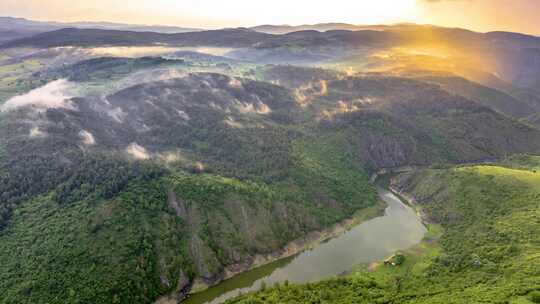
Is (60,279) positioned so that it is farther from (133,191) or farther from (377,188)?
(377,188)

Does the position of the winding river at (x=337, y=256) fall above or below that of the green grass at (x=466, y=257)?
below

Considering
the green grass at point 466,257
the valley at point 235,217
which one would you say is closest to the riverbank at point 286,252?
the valley at point 235,217

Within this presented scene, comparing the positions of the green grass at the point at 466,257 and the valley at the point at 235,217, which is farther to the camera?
the valley at the point at 235,217

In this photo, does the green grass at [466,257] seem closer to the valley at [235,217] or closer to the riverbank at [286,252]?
the valley at [235,217]

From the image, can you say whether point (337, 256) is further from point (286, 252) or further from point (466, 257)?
point (466, 257)

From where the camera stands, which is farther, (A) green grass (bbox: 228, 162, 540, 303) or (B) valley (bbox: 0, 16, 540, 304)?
(B) valley (bbox: 0, 16, 540, 304)

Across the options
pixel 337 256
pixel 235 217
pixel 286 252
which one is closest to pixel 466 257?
pixel 337 256

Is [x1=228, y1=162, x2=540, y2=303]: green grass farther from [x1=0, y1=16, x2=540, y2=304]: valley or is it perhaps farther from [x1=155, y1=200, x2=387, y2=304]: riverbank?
[x1=155, y1=200, x2=387, y2=304]: riverbank

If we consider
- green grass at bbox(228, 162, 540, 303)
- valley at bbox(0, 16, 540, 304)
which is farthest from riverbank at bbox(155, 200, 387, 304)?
green grass at bbox(228, 162, 540, 303)
